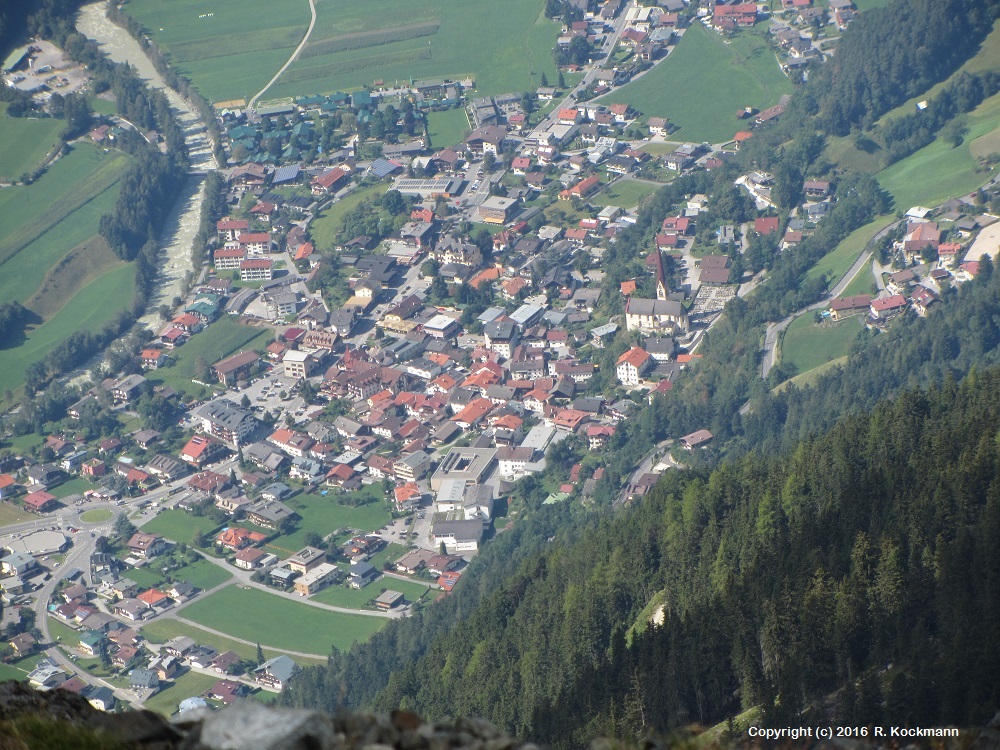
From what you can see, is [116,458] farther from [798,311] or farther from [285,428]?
[798,311]

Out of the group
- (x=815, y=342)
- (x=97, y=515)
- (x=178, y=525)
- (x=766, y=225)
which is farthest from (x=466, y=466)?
(x=766, y=225)

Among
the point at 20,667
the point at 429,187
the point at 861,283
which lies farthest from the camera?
the point at 429,187

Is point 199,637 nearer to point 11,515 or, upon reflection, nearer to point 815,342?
point 11,515

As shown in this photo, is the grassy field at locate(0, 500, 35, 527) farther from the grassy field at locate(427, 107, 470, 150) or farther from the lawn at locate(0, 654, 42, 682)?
the grassy field at locate(427, 107, 470, 150)

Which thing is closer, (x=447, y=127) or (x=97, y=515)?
(x=97, y=515)

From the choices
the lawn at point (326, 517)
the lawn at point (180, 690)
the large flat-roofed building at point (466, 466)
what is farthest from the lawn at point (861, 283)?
the lawn at point (180, 690)

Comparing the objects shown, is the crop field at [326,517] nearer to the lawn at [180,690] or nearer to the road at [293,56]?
the lawn at [180,690]
